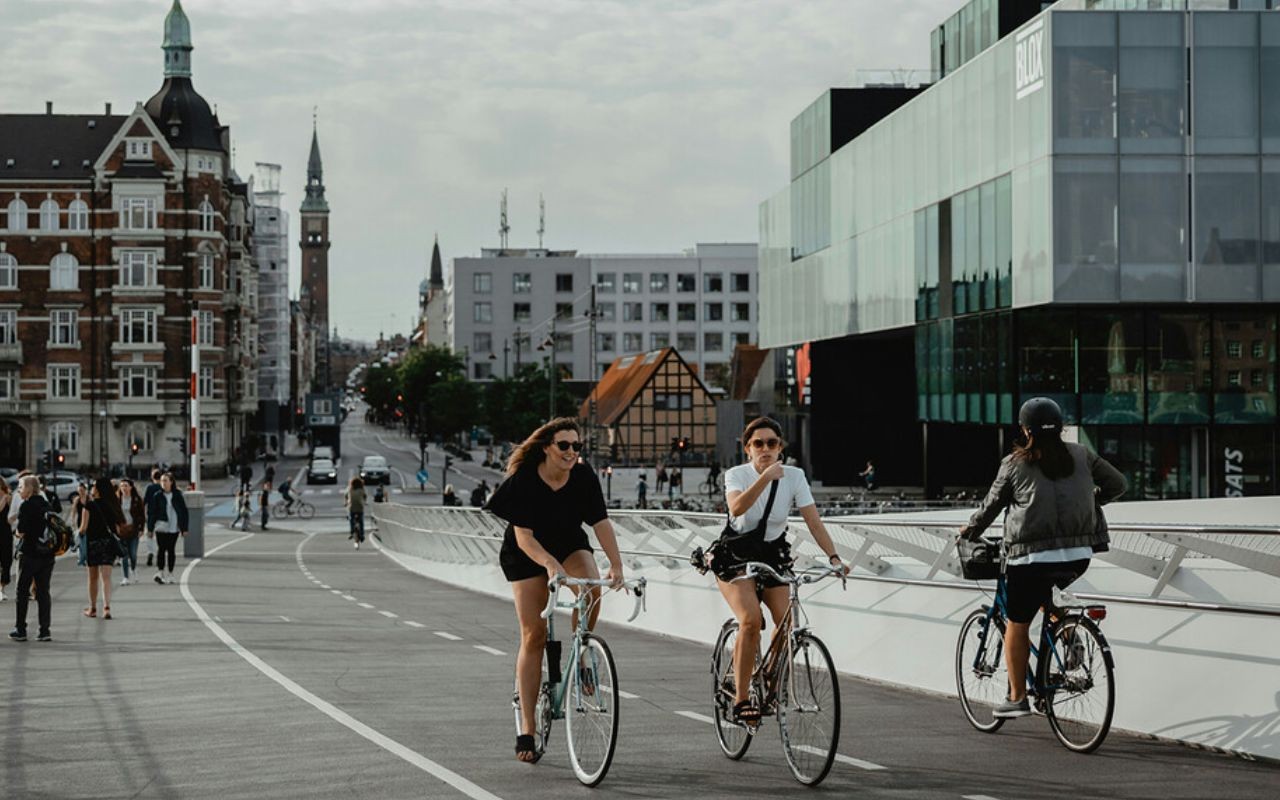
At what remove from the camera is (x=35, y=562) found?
16.9 metres

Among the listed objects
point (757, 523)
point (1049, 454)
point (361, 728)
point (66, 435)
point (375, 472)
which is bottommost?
point (375, 472)

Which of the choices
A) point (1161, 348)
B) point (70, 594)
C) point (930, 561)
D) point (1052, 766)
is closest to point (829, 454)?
point (1161, 348)

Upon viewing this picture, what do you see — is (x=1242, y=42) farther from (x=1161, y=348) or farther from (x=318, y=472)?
(x=318, y=472)

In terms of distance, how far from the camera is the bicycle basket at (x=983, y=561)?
9531mm

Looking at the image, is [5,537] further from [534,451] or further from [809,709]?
[809,709]

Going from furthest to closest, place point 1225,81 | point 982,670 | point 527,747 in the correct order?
1. point 1225,81
2. point 982,670
3. point 527,747

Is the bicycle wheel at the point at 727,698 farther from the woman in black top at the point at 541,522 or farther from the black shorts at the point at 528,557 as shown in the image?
the black shorts at the point at 528,557

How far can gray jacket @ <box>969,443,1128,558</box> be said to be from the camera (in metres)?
9.11

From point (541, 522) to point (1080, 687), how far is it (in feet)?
9.73

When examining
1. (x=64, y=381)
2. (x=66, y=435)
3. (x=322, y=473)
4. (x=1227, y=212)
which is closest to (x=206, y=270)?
(x=64, y=381)

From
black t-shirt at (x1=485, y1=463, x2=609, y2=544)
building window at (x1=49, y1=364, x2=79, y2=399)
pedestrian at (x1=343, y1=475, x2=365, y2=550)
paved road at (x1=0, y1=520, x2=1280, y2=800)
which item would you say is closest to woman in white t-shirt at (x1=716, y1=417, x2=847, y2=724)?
paved road at (x1=0, y1=520, x2=1280, y2=800)

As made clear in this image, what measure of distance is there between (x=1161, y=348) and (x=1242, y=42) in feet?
24.3

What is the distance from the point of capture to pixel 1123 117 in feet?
133

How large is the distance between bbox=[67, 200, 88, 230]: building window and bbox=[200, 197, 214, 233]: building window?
6.07 meters
